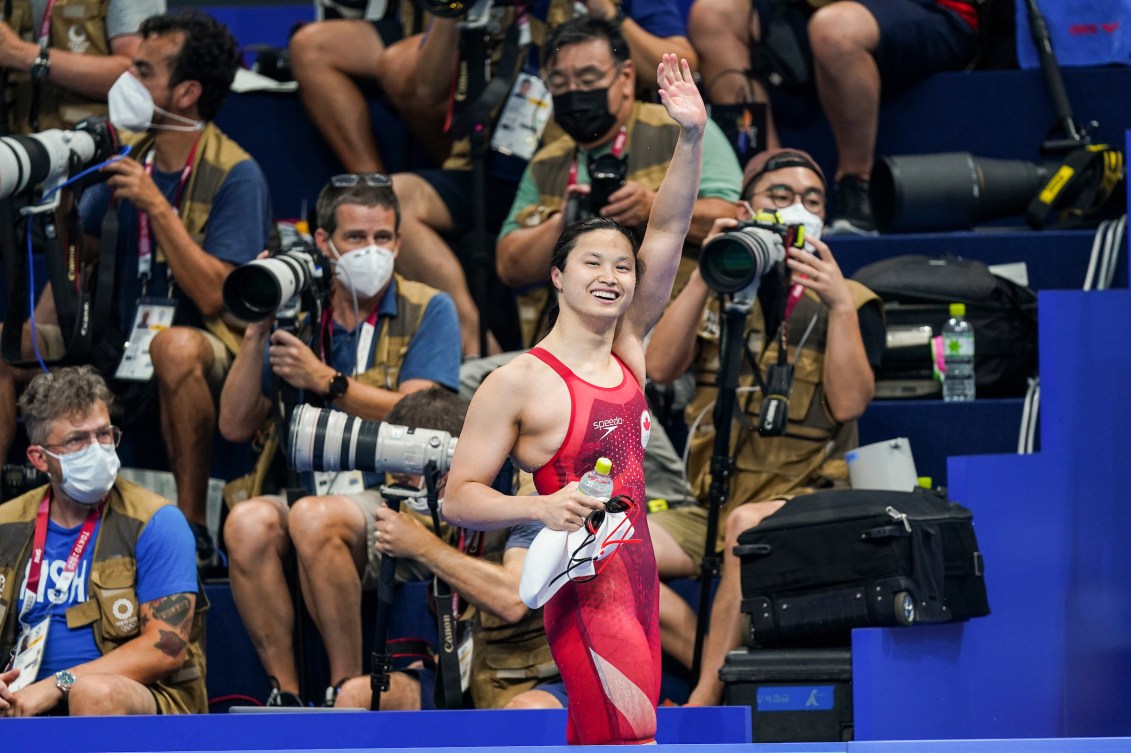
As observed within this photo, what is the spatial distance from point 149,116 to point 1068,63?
3090mm

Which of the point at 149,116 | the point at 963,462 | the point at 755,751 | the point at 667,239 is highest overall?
the point at 149,116

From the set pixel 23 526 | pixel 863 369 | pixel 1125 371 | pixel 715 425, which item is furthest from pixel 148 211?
pixel 1125 371

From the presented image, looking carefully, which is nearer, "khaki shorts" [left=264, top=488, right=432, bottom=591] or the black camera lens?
the black camera lens

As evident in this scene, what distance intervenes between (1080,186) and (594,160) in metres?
1.76

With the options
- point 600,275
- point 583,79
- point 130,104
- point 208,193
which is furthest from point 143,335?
point 600,275

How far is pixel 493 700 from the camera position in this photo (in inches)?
157

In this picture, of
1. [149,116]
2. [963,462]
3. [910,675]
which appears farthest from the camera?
[149,116]

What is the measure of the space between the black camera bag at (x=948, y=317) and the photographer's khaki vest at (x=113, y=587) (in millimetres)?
2163

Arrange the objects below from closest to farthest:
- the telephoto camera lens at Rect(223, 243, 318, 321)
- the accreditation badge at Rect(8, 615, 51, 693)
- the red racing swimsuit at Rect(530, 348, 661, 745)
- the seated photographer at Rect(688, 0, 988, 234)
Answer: the red racing swimsuit at Rect(530, 348, 661, 745) → the accreditation badge at Rect(8, 615, 51, 693) → the telephoto camera lens at Rect(223, 243, 318, 321) → the seated photographer at Rect(688, 0, 988, 234)

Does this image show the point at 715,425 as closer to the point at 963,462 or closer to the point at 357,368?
the point at 963,462

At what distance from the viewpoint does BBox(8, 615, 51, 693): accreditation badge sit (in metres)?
3.89

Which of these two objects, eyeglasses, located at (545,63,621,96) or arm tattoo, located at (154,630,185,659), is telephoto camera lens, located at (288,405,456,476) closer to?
arm tattoo, located at (154,630,185,659)

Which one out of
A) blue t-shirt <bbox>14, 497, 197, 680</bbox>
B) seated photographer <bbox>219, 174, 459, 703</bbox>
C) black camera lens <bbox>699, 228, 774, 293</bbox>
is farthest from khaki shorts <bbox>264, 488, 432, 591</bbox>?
black camera lens <bbox>699, 228, 774, 293</bbox>

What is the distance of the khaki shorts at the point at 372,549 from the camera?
14.1ft
